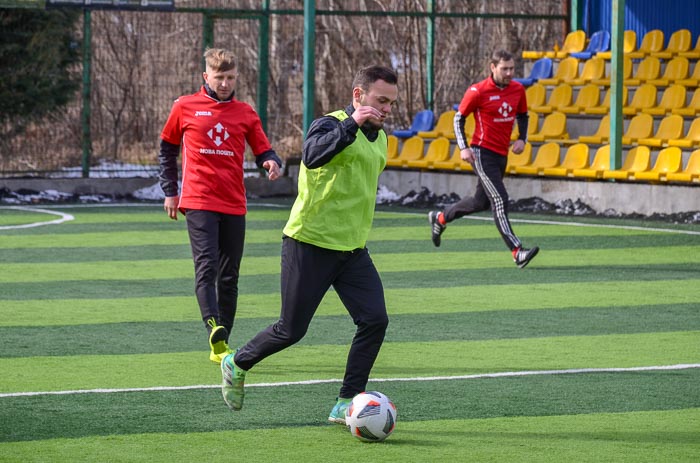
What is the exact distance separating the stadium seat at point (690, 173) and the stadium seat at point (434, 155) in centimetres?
432

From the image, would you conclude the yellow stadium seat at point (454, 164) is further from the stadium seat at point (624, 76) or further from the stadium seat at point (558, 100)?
the stadium seat at point (624, 76)

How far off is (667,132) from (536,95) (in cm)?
318

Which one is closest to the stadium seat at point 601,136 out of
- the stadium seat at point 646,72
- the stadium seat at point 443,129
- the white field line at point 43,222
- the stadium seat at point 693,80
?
the stadium seat at point 646,72

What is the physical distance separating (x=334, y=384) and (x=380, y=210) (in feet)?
38.8

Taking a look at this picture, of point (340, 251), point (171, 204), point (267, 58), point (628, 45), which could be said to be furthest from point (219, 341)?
point (628, 45)

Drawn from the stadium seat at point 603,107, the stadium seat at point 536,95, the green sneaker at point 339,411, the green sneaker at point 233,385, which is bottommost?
the green sneaker at point 339,411

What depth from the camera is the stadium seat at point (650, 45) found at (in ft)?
72.5

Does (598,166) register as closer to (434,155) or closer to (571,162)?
(571,162)

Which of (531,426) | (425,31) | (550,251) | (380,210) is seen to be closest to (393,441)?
(531,426)

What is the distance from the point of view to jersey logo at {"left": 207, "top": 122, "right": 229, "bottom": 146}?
8.92 meters

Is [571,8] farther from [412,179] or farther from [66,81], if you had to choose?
[66,81]

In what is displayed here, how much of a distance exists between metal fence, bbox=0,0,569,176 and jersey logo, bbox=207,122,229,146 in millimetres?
12909

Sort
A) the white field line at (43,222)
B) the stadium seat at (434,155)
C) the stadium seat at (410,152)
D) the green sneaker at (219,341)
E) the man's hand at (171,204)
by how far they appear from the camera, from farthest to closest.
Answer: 1. the stadium seat at (410,152)
2. the stadium seat at (434,155)
3. the white field line at (43,222)
4. the man's hand at (171,204)
5. the green sneaker at (219,341)

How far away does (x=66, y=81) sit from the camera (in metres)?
22.3
